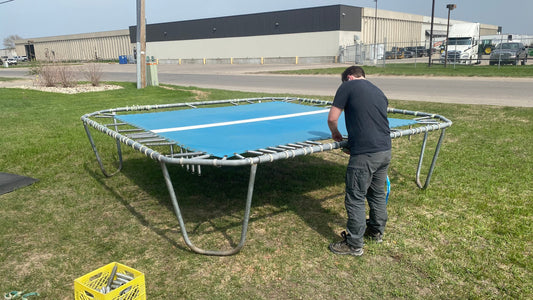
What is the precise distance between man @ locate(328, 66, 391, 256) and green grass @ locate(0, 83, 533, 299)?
0.29 metres

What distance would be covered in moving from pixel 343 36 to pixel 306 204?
39.0 metres

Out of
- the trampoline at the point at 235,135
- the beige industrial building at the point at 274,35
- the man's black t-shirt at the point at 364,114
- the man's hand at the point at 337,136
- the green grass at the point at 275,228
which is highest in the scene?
the beige industrial building at the point at 274,35

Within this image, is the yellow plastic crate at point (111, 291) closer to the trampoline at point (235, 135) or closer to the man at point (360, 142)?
the trampoline at point (235, 135)

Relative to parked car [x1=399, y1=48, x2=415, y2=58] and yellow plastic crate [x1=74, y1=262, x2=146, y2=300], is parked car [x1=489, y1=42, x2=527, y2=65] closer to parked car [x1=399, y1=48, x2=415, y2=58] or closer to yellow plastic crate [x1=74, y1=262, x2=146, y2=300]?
parked car [x1=399, y1=48, x2=415, y2=58]

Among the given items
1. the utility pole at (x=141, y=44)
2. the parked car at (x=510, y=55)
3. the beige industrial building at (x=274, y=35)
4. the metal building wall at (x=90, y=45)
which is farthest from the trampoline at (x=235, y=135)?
the metal building wall at (x=90, y=45)

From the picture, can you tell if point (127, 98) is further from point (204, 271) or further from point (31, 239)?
point (204, 271)

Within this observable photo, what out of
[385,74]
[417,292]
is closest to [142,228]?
[417,292]

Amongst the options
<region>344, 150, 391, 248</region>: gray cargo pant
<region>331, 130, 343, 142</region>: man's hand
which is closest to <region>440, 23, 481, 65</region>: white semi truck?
<region>331, 130, 343, 142</region>: man's hand

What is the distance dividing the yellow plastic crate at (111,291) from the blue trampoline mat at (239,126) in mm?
1036

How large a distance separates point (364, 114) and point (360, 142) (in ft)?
0.72

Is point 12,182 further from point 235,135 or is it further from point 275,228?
point 275,228

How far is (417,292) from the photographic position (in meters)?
2.75

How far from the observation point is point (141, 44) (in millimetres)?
15133

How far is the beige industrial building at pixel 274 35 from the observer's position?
134ft
